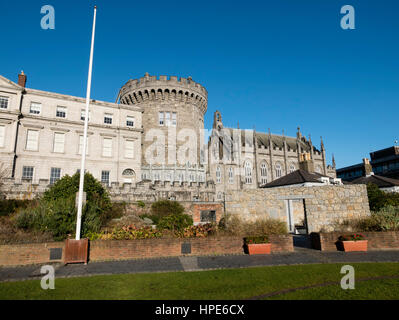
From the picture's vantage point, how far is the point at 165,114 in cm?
3891

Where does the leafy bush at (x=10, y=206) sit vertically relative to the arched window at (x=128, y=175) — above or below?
below

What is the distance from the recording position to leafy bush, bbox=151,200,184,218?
22427 millimetres

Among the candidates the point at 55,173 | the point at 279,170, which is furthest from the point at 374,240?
the point at 279,170

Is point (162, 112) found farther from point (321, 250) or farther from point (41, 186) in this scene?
point (321, 250)

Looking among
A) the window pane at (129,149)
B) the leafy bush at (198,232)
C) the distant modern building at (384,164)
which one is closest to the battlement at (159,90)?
the window pane at (129,149)

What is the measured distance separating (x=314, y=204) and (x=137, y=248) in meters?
10.2

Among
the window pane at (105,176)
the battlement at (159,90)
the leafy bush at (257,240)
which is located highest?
the battlement at (159,90)

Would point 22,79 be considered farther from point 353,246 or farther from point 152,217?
point 353,246

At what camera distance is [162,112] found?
38844mm

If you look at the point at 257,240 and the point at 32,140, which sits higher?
the point at 32,140

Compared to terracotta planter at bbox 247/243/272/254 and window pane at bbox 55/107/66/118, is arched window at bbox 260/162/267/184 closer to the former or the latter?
window pane at bbox 55/107/66/118

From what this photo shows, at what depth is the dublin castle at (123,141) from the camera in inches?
1034

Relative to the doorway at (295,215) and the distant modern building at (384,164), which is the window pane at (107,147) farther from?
the distant modern building at (384,164)

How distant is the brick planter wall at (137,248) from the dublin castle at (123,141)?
12.9 metres
